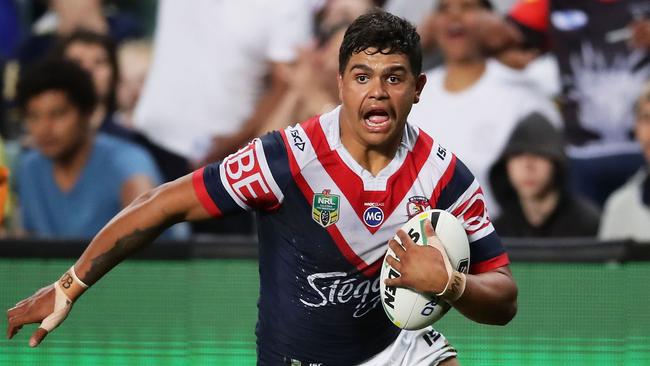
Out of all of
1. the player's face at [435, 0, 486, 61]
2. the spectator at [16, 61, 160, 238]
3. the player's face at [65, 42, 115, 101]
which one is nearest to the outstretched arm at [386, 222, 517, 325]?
the player's face at [435, 0, 486, 61]

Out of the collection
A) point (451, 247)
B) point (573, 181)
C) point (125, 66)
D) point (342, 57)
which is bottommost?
point (573, 181)

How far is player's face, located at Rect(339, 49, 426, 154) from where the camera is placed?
15.2 ft

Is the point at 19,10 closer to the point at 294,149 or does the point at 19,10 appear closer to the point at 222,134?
the point at 222,134

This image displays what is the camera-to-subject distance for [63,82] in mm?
9734

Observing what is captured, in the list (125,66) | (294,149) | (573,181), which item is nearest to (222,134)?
(125,66)

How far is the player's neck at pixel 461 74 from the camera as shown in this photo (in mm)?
9836

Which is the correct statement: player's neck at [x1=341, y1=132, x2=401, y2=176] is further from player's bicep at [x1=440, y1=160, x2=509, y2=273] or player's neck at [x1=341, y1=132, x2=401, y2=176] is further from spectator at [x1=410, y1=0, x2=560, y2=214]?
spectator at [x1=410, y1=0, x2=560, y2=214]

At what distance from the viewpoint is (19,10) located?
32.8ft

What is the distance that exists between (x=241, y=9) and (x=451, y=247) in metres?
5.71

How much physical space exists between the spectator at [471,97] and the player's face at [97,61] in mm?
2414

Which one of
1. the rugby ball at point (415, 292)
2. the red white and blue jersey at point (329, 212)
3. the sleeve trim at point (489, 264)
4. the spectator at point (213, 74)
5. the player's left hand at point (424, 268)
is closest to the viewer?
the player's left hand at point (424, 268)

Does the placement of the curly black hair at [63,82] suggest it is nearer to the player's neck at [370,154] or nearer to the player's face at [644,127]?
the player's face at [644,127]

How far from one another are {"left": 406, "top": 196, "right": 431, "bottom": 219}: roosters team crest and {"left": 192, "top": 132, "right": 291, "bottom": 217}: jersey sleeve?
0.47 m

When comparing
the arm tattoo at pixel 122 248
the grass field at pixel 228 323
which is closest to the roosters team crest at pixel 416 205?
the arm tattoo at pixel 122 248
